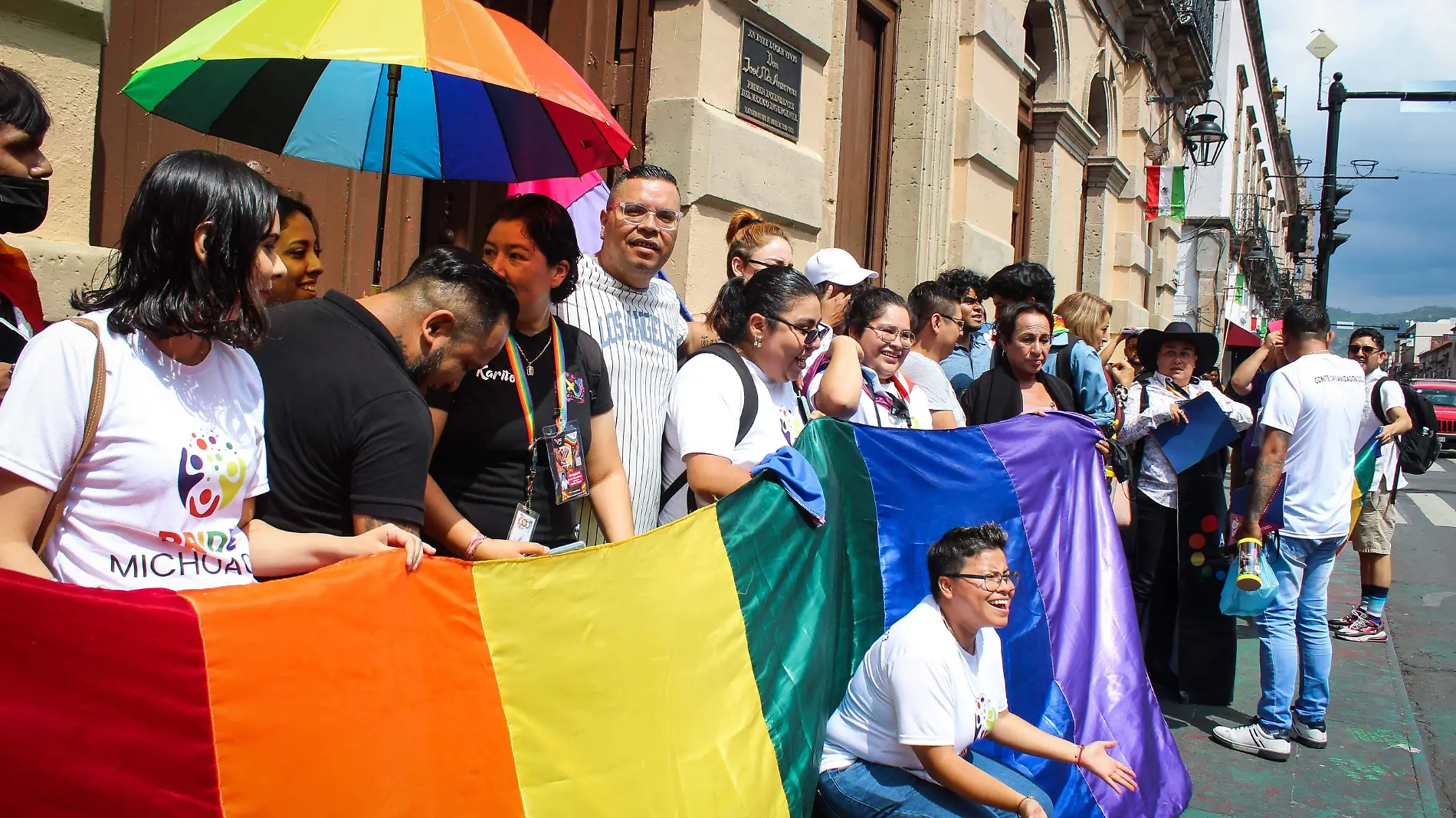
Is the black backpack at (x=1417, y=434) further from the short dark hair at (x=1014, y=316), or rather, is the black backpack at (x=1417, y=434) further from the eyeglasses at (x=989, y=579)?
the eyeglasses at (x=989, y=579)

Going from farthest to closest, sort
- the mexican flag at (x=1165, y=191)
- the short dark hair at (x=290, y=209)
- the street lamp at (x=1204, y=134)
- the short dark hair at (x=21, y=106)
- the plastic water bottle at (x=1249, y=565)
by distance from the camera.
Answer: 1. the mexican flag at (x=1165, y=191)
2. the street lamp at (x=1204, y=134)
3. the plastic water bottle at (x=1249, y=565)
4. the short dark hair at (x=290, y=209)
5. the short dark hair at (x=21, y=106)

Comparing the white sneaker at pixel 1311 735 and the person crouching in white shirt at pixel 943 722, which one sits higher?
the person crouching in white shirt at pixel 943 722

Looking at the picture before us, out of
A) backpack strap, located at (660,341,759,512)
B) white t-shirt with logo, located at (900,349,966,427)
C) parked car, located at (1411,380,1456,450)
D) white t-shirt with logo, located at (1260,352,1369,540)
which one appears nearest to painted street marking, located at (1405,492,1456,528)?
white t-shirt with logo, located at (1260,352,1369,540)

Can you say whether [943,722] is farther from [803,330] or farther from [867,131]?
[867,131]

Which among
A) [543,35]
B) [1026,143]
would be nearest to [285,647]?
[543,35]

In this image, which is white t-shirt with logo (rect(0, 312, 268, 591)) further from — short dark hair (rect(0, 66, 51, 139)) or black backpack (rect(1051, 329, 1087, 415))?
black backpack (rect(1051, 329, 1087, 415))

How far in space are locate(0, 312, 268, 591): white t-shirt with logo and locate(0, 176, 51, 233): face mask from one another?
0.85 meters

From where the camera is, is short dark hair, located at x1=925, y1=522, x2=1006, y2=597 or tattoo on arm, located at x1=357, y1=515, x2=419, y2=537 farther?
short dark hair, located at x1=925, y1=522, x2=1006, y2=597

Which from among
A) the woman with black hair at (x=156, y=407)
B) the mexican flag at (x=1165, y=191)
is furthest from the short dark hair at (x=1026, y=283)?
the mexican flag at (x=1165, y=191)

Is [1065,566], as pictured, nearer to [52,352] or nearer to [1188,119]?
[52,352]

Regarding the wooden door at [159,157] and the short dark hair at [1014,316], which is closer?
the wooden door at [159,157]

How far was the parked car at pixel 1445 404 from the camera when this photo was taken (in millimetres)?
28781

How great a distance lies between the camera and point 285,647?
6.45 feet

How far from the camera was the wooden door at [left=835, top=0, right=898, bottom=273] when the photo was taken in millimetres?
8664
